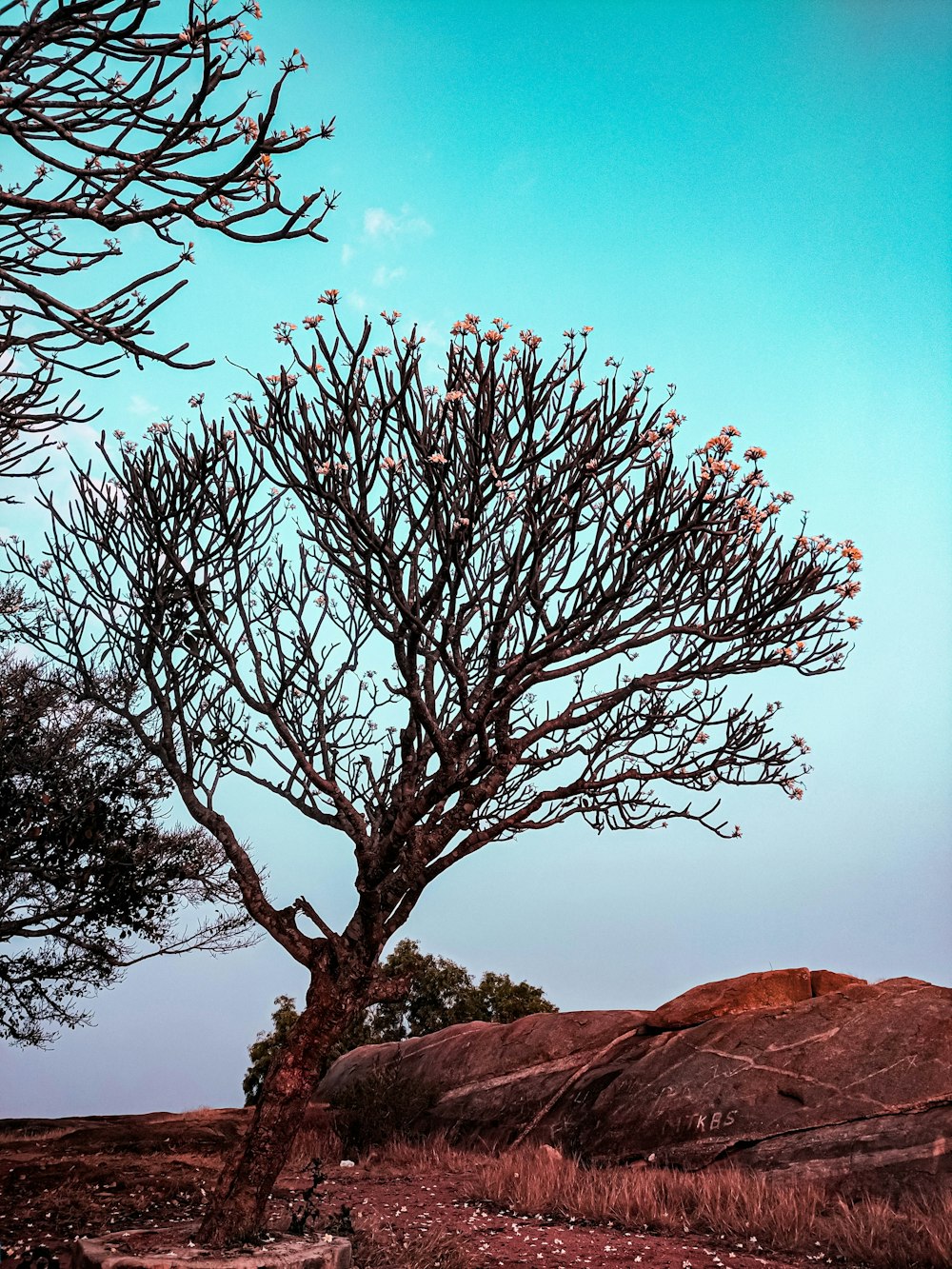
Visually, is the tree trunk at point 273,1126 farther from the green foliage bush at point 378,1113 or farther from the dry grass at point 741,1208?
the green foliage bush at point 378,1113

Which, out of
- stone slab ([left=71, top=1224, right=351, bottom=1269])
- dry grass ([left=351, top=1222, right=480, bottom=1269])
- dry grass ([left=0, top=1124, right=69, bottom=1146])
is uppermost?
dry grass ([left=0, top=1124, right=69, bottom=1146])

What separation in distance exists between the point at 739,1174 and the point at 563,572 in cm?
761

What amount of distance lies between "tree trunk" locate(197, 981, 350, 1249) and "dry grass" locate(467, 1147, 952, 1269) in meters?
4.09

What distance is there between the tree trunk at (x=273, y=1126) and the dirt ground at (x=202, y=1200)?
1.80 feet

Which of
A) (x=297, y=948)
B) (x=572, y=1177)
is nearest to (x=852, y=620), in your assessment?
(x=297, y=948)

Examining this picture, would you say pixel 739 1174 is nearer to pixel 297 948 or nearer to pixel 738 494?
pixel 297 948

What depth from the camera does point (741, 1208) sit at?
1015 cm

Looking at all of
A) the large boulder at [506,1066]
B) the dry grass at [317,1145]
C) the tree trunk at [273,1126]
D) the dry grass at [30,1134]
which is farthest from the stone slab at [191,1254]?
the large boulder at [506,1066]

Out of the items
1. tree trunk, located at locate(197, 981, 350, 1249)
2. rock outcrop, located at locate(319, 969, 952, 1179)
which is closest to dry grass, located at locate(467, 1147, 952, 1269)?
rock outcrop, located at locate(319, 969, 952, 1179)

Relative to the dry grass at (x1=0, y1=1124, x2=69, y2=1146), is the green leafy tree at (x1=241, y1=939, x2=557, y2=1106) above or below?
above

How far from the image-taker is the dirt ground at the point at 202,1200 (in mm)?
8945

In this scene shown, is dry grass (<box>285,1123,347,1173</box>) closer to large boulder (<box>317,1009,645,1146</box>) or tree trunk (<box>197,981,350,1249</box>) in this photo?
large boulder (<box>317,1009,645,1146</box>)

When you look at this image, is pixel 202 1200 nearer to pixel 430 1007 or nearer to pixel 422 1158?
pixel 422 1158

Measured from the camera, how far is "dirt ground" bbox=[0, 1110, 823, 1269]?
29.3ft
